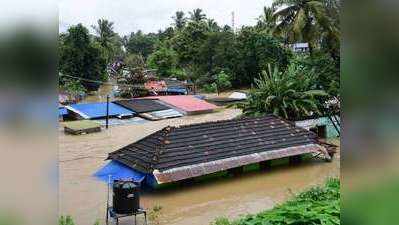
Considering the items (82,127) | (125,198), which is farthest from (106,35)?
(125,198)

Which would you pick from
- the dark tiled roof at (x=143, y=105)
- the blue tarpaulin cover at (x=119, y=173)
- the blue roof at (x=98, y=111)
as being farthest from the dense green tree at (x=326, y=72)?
the blue roof at (x=98, y=111)

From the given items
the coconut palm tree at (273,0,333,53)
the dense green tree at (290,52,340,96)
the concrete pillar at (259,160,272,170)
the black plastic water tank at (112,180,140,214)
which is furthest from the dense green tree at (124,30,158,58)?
the black plastic water tank at (112,180,140,214)

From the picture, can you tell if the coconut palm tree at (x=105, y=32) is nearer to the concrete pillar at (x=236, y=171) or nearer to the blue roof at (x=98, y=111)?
the blue roof at (x=98, y=111)

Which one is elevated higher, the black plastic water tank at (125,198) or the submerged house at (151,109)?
the submerged house at (151,109)

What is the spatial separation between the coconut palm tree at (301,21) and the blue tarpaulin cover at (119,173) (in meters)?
15.1

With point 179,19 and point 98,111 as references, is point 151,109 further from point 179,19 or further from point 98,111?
point 179,19

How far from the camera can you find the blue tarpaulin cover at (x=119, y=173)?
44.3 ft

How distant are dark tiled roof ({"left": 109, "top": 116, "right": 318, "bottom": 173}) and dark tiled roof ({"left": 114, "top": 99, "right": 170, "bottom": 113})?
1271cm

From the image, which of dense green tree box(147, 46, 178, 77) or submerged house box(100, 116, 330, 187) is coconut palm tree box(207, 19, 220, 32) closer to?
dense green tree box(147, 46, 178, 77)

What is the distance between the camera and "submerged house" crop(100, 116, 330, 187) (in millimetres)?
13492
